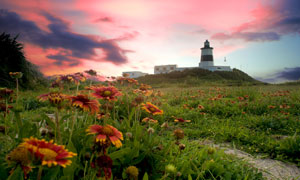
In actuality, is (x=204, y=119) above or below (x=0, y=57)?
below

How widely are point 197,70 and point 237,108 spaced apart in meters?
22.9

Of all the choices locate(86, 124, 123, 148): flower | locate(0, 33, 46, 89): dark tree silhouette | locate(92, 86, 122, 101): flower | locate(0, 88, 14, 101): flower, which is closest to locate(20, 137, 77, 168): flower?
locate(86, 124, 123, 148): flower

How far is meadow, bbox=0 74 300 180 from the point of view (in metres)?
0.93

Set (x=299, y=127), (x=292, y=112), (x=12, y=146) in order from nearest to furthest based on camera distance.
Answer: (x=12, y=146), (x=299, y=127), (x=292, y=112)

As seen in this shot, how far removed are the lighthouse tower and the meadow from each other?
1497 inches

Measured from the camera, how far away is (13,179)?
2.90 ft

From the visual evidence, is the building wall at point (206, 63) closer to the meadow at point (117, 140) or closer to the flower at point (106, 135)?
the meadow at point (117, 140)

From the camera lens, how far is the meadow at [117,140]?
3.06 ft

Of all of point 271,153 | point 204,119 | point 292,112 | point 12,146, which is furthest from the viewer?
point 292,112

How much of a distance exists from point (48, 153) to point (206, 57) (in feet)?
144

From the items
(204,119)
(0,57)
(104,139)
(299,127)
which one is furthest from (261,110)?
(0,57)

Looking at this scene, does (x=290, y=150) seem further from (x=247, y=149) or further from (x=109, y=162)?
(x=109, y=162)

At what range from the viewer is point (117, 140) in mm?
980

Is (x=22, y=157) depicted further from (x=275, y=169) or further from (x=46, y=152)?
(x=275, y=169)
